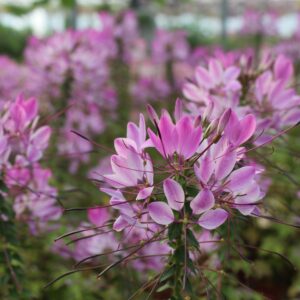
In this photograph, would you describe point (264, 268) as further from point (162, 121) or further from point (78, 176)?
point (162, 121)

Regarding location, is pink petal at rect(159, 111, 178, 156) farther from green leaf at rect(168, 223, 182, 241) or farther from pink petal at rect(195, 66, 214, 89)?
pink petal at rect(195, 66, 214, 89)

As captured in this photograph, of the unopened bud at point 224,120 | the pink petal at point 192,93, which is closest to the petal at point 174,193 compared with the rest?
the unopened bud at point 224,120

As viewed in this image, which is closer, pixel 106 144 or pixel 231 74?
pixel 231 74

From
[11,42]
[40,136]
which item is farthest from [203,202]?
[11,42]

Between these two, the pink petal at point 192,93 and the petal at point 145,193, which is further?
the pink petal at point 192,93

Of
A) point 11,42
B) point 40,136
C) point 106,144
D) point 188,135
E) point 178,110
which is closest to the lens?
point 188,135

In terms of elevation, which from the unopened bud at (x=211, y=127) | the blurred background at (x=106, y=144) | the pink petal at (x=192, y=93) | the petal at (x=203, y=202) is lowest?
the blurred background at (x=106, y=144)

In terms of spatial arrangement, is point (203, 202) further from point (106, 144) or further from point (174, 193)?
point (106, 144)

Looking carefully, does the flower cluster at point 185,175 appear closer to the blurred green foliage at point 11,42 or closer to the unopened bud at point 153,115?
the unopened bud at point 153,115
